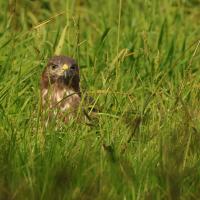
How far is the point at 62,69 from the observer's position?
6.98 m

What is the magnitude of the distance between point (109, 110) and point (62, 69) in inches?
33.4

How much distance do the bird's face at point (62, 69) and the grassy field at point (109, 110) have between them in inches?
4.0

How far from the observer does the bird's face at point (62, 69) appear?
22.7ft

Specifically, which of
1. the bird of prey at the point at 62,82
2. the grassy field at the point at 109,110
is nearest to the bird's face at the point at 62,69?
the bird of prey at the point at 62,82

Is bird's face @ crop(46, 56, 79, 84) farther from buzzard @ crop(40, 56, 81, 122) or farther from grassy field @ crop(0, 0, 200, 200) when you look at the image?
grassy field @ crop(0, 0, 200, 200)

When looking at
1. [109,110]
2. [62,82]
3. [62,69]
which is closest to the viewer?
[109,110]

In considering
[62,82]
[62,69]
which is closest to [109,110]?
[62,69]

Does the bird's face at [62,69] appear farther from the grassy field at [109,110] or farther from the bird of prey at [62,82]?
the grassy field at [109,110]

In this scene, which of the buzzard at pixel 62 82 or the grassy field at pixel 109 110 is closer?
the grassy field at pixel 109 110

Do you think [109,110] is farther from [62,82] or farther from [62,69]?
[62,82]

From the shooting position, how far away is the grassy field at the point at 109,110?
4582 millimetres

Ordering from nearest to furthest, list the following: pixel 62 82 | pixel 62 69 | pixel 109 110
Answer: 1. pixel 109 110
2. pixel 62 69
3. pixel 62 82

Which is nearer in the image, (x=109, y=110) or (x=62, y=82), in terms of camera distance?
(x=109, y=110)

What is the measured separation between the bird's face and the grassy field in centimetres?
10
